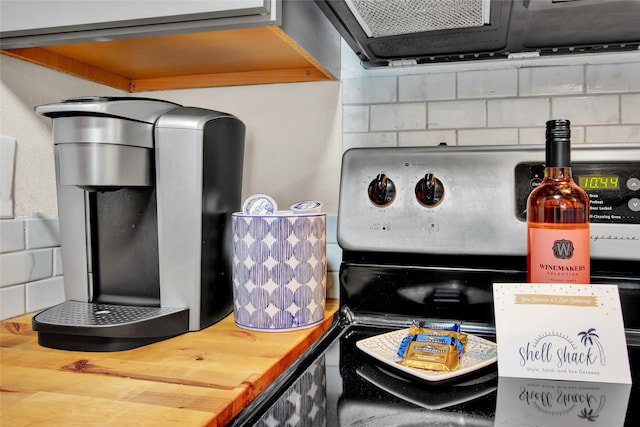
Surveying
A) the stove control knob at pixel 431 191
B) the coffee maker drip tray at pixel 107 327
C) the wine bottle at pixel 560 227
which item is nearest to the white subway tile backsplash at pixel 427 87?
the stove control knob at pixel 431 191

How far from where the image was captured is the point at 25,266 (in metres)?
A: 1.01

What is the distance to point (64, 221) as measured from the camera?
92 centimetres

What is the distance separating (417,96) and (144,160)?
2.03 ft

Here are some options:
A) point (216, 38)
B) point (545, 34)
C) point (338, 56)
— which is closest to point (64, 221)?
point (216, 38)

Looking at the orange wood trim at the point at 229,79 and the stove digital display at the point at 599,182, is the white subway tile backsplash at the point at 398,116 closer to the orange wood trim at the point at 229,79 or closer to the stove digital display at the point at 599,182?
the orange wood trim at the point at 229,79

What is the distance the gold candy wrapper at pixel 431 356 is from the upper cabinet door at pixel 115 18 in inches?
22.1

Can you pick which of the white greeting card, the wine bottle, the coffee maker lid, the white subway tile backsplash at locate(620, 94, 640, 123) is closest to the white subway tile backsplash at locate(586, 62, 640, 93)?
the white subway tile backsplash at locate(620, 94, 640, 123)

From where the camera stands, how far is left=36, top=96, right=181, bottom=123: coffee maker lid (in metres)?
0.77

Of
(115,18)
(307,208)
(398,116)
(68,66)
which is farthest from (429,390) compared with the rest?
(68,66)

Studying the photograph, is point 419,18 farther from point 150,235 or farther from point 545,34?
point 150,235

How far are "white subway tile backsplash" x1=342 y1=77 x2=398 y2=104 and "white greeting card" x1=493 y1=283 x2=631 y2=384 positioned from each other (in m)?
0.61

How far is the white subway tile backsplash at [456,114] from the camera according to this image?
1.10 m

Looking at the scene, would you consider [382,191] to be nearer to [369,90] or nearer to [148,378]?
[369,90]

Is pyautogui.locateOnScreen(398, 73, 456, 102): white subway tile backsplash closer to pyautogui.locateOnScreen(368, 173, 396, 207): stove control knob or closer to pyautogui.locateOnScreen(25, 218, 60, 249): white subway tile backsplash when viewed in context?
pyautogui.locateOnScreen(368, 173, 396, 207): stove control knob
